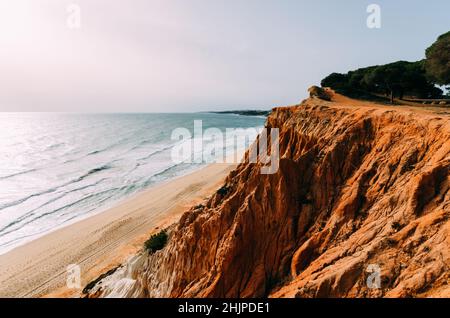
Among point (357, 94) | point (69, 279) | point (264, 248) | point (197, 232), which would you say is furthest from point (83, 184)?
point (357, 94)

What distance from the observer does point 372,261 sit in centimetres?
747

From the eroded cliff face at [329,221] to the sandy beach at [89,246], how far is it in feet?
23.5

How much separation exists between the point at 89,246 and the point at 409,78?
116 feet

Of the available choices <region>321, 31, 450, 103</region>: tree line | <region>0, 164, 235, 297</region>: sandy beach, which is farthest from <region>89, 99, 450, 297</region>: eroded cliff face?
<region>321, 31, 450, 103</region>: tree line

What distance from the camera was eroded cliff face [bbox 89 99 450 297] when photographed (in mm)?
7348

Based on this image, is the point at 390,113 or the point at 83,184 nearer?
the point at 390,113

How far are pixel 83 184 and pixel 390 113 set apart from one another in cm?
4135

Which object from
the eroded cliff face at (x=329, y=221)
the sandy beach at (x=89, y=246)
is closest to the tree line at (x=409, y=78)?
the eroded cliff face at (x=329, y=221)

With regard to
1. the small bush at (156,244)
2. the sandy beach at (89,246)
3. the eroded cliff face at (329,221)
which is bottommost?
the sandy beach at (89,246)

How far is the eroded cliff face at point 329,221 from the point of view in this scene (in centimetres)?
735

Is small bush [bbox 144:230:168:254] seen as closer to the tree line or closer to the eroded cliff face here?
the eroded cliff face

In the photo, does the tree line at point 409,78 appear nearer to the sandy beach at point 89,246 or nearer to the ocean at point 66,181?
the sandy beach at point 89,246

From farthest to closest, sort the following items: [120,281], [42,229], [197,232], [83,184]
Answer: [83,184], [42,229], [120,281], [197,232]
